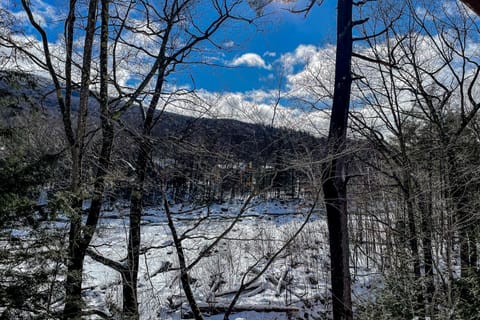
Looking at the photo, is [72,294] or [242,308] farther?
[242,308]

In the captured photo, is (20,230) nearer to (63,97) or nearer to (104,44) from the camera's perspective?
(63,97)

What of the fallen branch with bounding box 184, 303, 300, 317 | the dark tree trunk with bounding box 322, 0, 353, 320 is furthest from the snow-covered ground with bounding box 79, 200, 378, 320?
the dark tree trunk with bounding box 322, 0, 353, 320

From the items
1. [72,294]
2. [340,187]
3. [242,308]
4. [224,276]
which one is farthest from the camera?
[224,276]

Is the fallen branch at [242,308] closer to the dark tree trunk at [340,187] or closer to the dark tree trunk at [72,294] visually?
the dark tree trunk at [340,187]

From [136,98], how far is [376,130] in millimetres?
5256

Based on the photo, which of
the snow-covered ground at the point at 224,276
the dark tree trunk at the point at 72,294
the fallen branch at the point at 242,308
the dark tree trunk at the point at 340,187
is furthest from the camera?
the fallen branch at the point at 242,308

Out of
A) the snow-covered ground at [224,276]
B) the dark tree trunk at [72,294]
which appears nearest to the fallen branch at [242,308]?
the snow-covered ground at [224,276]

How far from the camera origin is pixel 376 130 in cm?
706

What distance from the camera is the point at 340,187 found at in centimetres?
397

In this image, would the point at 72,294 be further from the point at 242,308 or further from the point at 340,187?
the point at 242,308

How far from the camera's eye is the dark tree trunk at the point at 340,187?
3967 millimetres

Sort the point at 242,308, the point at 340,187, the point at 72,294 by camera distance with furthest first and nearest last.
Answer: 1. the point at 242,308
2. the point at 340,187
3. the point at 72,294

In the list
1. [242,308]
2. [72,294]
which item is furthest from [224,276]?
[72,294]

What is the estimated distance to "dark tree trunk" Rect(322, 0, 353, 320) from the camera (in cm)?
397
